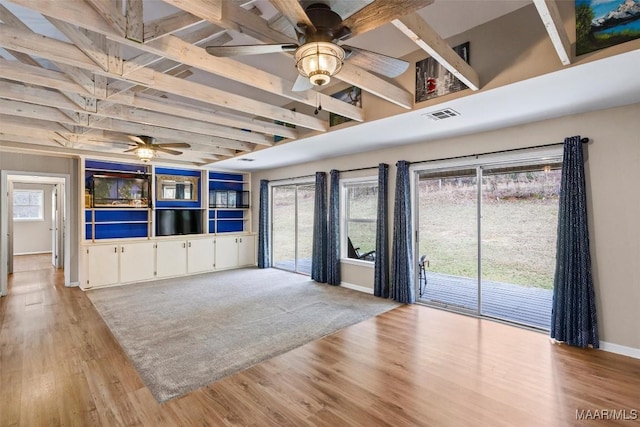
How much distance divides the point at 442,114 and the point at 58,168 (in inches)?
278

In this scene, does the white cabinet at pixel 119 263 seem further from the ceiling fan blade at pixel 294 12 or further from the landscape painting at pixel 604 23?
the landscape painting at pixel 604 23

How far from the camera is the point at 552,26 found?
1942 millimetres

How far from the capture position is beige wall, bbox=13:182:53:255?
9.77 m

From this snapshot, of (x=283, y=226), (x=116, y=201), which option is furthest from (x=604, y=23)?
(x=116, y=201)

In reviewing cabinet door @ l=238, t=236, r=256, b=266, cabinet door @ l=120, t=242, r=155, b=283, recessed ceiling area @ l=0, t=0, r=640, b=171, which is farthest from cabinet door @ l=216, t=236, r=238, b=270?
recessed ceiling area @ l=0, t=0, r=640, b=171

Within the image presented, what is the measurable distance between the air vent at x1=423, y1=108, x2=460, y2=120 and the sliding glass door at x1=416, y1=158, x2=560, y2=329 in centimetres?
117

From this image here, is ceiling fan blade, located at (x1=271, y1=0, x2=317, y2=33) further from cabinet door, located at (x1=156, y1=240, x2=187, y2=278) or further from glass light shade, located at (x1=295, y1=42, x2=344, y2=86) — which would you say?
cabinet door, located at (x1=156, y1=240, x2=187, y2=278)

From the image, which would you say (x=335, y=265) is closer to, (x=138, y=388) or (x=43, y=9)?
(x=138, y=388)

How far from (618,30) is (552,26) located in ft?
2.42

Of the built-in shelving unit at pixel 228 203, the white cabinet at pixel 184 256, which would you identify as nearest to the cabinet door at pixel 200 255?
the white cabinet at pixel 184 256

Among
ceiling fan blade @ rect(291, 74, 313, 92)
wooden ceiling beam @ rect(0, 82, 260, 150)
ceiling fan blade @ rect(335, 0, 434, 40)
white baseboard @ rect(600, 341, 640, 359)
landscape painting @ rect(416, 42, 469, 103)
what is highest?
landscape painting @ rect(416, 42, 469, 103)

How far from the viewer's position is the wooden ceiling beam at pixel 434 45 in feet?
6.48

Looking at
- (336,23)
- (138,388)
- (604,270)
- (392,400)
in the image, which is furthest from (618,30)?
(138,388)

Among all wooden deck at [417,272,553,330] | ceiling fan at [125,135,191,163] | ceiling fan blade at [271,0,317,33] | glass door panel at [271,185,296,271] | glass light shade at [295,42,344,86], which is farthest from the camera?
glass door panel at [271,185,296,271]
